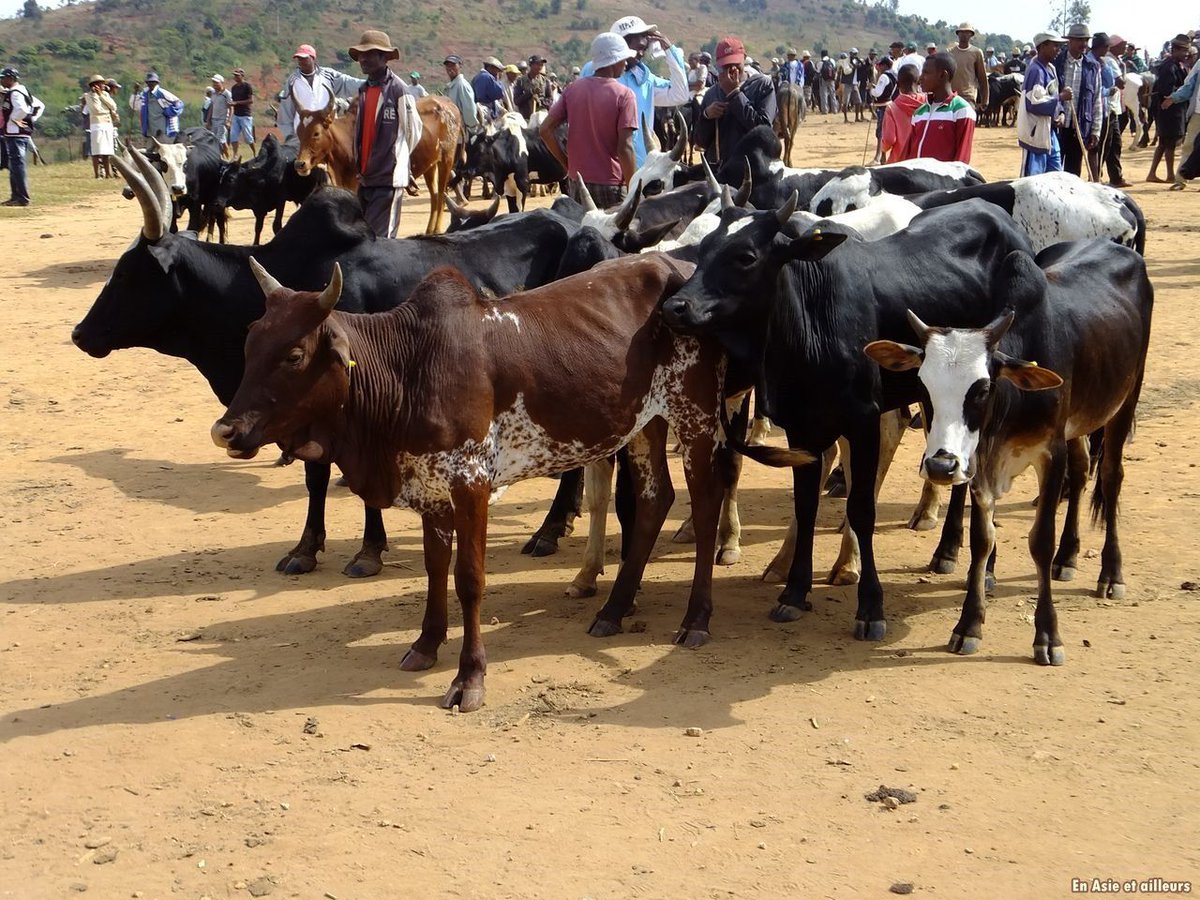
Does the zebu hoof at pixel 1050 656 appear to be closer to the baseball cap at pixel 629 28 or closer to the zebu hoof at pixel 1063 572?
the zebu hoof at pixel 1063 572

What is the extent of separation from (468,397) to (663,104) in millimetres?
9894

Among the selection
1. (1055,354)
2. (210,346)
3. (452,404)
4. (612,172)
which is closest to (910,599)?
(1055,354)

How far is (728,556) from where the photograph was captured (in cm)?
698

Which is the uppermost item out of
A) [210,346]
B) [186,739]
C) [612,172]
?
[612,172]

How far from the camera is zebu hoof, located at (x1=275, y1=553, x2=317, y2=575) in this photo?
6836 millimetres

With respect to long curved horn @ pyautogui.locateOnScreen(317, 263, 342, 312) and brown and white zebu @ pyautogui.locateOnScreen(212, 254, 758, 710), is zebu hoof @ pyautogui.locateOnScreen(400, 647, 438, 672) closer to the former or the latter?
brown and white zebu @ pyautogui.locateOnScreen(212, 254, 758, 710)

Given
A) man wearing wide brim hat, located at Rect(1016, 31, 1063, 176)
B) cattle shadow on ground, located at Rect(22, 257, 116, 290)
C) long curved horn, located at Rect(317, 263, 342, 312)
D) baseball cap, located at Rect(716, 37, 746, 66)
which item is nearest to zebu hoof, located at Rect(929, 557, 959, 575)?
long curved horn, located at Rect(317, 263, 342, 312)

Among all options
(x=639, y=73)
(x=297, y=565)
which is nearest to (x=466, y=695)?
(x=297, y=565)

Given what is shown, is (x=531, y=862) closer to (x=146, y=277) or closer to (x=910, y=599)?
(x=910, y=599)

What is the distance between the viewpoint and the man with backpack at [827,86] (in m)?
40.1

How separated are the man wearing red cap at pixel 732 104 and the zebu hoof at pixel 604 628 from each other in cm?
633

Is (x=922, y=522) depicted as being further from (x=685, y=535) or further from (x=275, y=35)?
(x=275, y=35)

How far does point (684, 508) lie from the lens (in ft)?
25.6

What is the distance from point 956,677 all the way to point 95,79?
22004 millimetres
